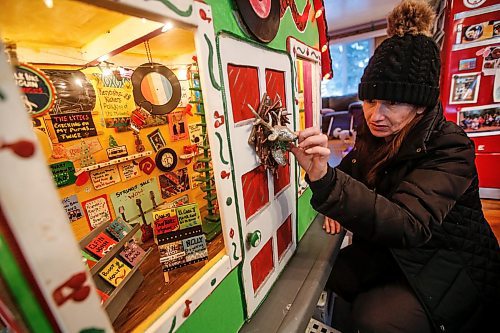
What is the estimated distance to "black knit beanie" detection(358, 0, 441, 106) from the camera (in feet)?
2.98

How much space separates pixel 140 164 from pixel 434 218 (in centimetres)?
124

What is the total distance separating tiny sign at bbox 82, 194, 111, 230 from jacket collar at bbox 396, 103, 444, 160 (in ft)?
4.09

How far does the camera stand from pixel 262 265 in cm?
97

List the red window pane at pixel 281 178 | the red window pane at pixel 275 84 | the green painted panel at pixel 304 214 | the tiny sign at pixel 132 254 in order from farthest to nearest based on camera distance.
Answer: the green painted panel at pixel 304 214, the red window pane at pixel 281 178, the red window pane at pixel 275 84, the tiny sign at pixel 132 254

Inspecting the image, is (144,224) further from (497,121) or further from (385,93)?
(497,121)

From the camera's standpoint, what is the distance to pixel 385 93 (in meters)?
0.94

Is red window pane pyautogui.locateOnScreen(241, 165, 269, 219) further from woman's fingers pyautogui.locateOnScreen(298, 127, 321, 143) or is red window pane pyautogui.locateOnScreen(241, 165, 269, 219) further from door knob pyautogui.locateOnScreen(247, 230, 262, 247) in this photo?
woman's fingers pyautogui.locateOnScreen(298, 127, 321, 143)

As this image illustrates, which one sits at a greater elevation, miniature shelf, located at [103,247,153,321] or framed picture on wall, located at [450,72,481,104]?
framed picture on wall, located at [450,72,481,104]

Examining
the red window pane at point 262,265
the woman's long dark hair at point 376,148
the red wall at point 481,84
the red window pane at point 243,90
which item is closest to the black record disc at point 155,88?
the red window pane at point 243,90

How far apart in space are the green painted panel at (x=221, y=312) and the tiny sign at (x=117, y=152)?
2.40 feet

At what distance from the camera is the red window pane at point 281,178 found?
3.49ft

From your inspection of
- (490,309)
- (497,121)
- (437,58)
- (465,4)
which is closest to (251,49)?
(437,58)

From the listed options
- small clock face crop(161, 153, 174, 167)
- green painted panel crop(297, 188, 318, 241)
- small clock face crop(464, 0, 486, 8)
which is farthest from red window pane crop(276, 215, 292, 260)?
small clock face crop(464, 0, 486, 8)

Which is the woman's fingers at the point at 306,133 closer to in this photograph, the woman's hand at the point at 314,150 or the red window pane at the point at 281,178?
the woman's hand at the point at 314,150
